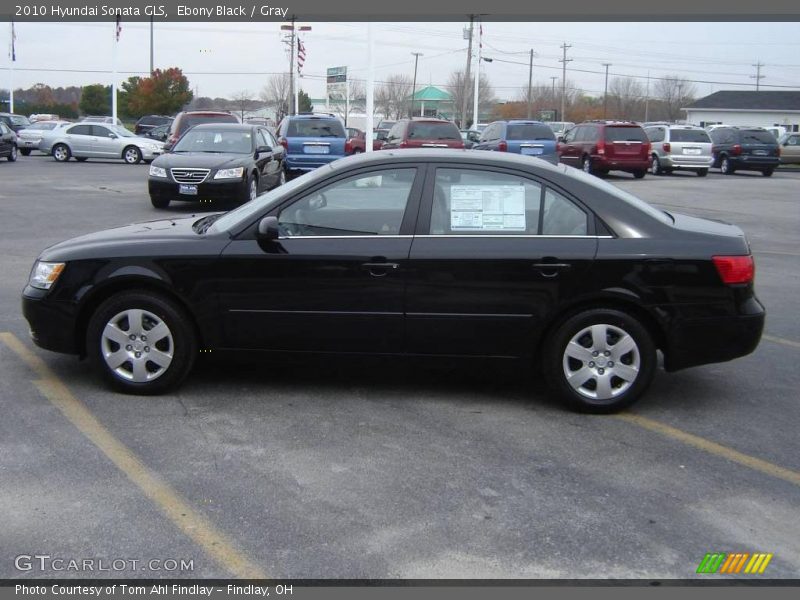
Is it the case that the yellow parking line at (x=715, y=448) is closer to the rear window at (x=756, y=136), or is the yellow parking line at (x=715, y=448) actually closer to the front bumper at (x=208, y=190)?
the front bumper at (x=208, y=190)

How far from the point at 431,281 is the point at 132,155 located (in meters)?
29.5

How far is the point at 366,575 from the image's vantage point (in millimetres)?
3625

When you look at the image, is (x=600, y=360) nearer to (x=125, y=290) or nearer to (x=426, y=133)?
(x=125, y=290)

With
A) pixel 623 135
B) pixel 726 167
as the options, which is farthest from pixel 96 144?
pixel 726 167

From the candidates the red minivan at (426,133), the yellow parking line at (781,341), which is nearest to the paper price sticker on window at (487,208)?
the yellow parking line at (781,341)

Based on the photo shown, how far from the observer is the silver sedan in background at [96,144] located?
32.6 metres

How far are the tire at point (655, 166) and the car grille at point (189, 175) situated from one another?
2016 centimetres

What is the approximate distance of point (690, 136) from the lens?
31.5 m

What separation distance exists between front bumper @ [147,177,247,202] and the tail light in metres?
11.3

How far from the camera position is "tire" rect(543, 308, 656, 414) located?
5.57 meters

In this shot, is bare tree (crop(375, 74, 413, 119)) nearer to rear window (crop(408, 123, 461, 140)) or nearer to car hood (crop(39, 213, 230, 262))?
rear window (crop(408, 123, 461, 140))

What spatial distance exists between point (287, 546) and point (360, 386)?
237 centimetres


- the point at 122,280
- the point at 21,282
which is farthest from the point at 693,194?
the point at 122,280

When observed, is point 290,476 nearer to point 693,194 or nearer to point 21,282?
point 21,282
